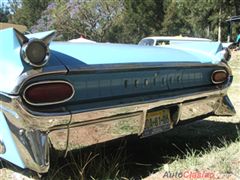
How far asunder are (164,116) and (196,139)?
1231 mm

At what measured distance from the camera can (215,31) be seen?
34938 mm

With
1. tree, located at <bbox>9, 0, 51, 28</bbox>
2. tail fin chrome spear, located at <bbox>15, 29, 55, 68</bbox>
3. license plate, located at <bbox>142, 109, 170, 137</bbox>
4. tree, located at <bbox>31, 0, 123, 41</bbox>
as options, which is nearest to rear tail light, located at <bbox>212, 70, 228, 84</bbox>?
license plate, located at <bbox>142, 109, 170, 137</bbox>

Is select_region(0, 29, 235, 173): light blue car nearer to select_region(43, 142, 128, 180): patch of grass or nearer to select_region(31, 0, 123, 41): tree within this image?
select_region(43, 142, 128, 180): patch of grass

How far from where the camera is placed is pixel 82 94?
333 cm

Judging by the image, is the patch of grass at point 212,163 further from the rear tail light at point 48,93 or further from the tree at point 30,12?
the tree at point 30,12

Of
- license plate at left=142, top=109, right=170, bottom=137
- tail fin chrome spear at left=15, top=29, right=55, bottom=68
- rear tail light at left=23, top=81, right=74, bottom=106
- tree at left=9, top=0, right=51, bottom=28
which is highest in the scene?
tail fin chrome spear at left=15, top=29, right=55, bottom=68

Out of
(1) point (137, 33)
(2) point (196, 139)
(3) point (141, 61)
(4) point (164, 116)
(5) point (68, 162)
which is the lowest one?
(1) point (137, 33)

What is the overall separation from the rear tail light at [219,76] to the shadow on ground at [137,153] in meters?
0.63

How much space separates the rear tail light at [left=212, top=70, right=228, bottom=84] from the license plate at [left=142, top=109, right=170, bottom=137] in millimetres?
817

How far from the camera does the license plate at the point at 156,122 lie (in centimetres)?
382

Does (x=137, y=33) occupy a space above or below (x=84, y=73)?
below

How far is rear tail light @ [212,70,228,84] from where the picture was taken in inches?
182

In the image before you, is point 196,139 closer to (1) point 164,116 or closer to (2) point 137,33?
(1) point 164,116

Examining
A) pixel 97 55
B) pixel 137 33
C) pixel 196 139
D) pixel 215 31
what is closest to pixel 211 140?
pixel 196 139
